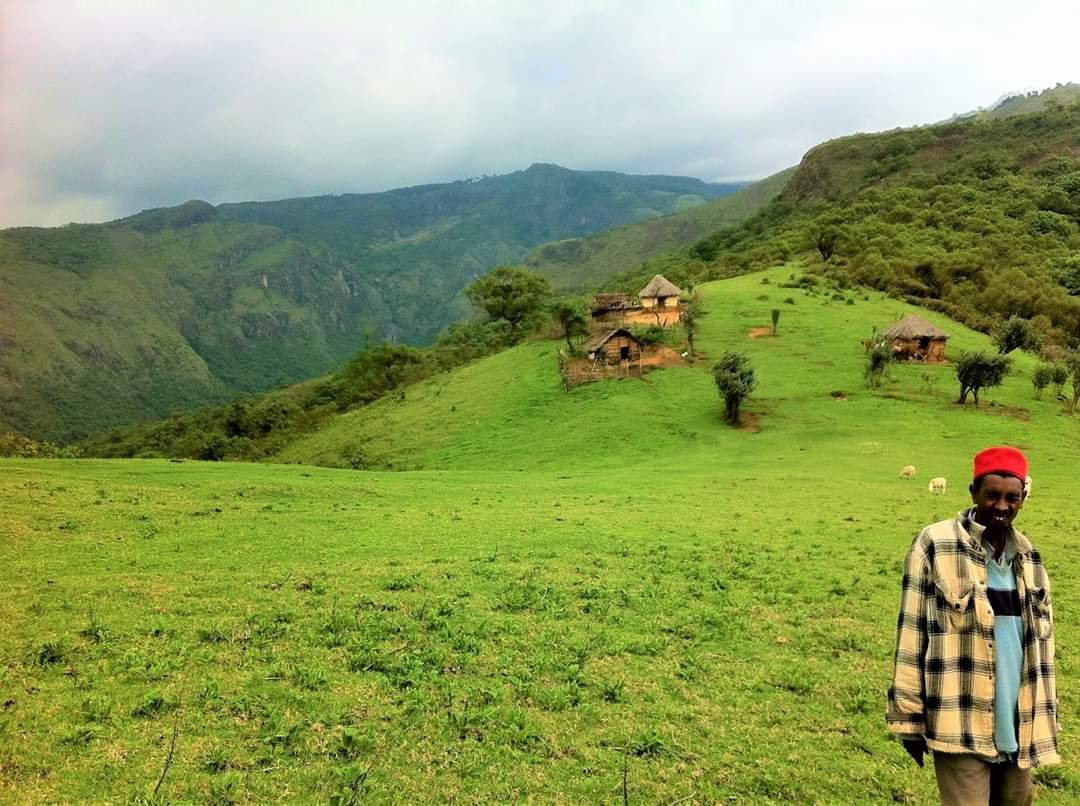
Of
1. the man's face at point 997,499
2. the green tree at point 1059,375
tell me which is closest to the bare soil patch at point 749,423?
the green tree at point 1059,375

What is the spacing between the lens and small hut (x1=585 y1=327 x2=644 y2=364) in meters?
56.4

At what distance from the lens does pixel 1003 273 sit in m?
78.1

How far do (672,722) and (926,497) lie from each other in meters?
23.1

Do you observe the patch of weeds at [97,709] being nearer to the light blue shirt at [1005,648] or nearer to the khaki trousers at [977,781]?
the khaki trousers at [977,781]

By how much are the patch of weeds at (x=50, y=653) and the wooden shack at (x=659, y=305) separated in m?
61.9

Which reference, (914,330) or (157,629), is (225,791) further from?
(914,330)

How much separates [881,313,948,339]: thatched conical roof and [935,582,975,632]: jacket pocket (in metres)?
57.0

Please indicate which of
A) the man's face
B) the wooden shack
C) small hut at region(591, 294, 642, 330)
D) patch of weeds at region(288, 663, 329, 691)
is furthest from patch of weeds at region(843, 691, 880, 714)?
the wooden shack

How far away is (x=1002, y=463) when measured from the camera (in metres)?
4.76

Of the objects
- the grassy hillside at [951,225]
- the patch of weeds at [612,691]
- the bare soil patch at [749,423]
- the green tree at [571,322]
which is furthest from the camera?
the grassy hillside at [951,225]

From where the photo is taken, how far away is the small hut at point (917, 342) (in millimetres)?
53281

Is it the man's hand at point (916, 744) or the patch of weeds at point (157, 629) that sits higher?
the man's hand at point (916, 744)

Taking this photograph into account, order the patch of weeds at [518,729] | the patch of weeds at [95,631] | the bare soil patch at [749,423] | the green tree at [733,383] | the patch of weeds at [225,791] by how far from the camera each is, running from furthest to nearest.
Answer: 1. the bare soil patch at [749,423]
2. the green tree at [733,383]
3. the patch of weeds at [95,631]
4. the patch of weeds at [518,729]
5. the patch of weeds at [225,791]

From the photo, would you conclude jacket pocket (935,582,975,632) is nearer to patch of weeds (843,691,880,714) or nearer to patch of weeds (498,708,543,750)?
patch of weeds (498,708,543,750)
